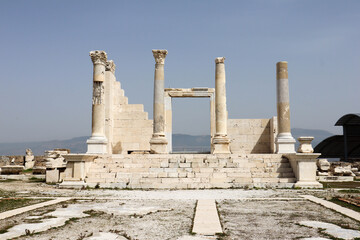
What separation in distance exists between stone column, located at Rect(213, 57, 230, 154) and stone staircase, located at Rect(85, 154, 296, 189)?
12.2 ft

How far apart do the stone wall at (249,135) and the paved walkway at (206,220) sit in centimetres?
2006

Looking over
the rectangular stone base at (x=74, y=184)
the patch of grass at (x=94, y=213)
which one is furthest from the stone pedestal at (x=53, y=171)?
the patch of grass at (x=94, y=213)

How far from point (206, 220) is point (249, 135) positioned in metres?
22.8

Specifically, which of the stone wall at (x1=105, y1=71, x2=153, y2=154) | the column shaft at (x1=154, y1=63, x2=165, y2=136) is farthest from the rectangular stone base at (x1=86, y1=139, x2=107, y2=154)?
the stone wall at (x1=105, y1=71, x2=153, y2=154)

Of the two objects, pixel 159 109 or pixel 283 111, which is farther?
pixel 159 109

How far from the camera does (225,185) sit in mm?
16422

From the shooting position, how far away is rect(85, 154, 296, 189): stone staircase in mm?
16625

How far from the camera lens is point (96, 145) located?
21.7 metres

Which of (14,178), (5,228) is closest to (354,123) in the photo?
(14,178)

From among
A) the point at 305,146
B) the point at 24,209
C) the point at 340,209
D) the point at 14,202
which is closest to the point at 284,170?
the point at 305,146

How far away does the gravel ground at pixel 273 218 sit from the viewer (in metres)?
6.66

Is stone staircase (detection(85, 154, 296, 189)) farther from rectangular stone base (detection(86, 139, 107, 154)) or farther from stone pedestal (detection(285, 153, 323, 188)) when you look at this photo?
rectangular stone base (detection(86, 139, 107, 154))

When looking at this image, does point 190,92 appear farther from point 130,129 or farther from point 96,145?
point 96,145

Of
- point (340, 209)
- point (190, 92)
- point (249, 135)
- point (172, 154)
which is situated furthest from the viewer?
point (190, 92)
